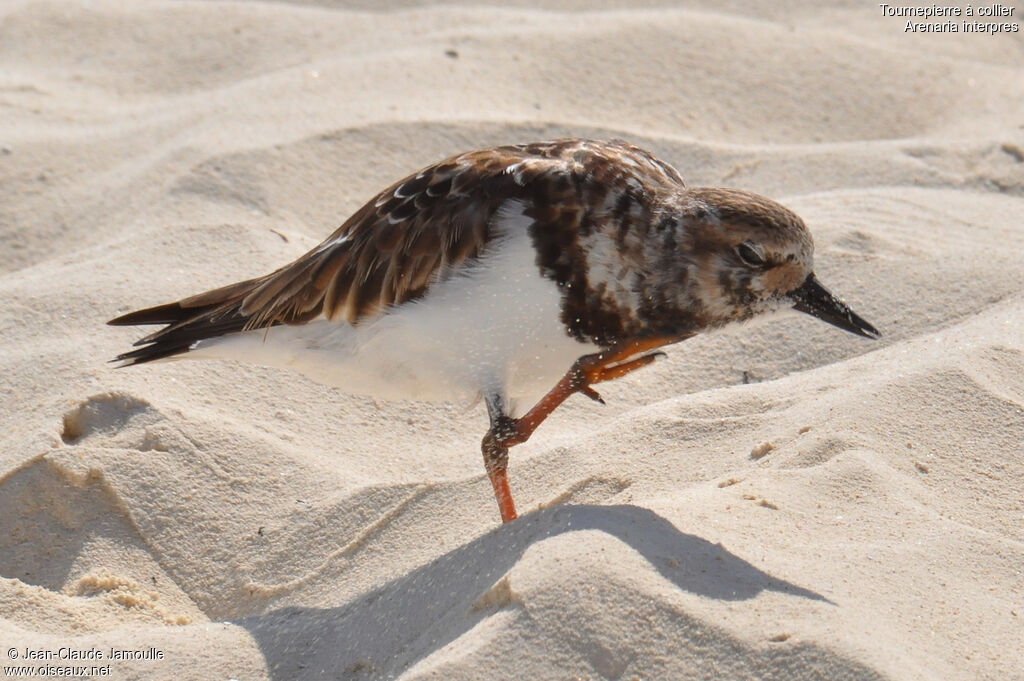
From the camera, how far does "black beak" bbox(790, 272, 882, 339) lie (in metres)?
3.61

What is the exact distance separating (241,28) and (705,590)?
20.5 feet

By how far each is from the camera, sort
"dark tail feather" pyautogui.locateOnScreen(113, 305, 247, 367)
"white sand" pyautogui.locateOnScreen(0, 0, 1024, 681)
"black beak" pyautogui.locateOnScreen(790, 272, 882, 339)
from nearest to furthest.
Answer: "white sand" pyautogui.locateOnScreen(0, 0, 1024, 681), "black beak" pyautogui.locateOnScreen(790, 272, 882, 339), "dark tail feather" pyautogui.locateOnScreen(113, 305, 247, 367)

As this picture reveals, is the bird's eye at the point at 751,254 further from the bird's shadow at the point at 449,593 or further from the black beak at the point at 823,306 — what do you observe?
the bird's shadow at the point at 449,593

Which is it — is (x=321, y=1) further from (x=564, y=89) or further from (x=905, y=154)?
(x=905, y=154)

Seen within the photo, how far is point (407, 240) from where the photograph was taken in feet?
12.2

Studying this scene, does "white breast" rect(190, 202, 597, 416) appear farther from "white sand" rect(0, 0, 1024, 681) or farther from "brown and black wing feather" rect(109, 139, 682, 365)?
"white sand" rect(0, 0, 1024, 681)

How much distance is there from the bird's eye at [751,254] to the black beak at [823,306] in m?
0.19

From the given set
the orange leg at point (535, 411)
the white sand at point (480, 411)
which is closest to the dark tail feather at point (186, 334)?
the white sand at point (480, 411)

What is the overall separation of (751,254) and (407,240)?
106cm

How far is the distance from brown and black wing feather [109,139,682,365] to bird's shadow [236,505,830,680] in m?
0.85

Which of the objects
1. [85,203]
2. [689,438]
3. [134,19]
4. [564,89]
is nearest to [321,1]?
[134,19]

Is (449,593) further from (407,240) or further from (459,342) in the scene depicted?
(407,240)

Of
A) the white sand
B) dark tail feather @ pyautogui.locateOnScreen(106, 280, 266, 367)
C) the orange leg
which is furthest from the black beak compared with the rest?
dark tail feather @ pyautogui.locateOnScreen(106, 280, 266, 367)

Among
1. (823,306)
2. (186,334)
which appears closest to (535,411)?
(823,306)
